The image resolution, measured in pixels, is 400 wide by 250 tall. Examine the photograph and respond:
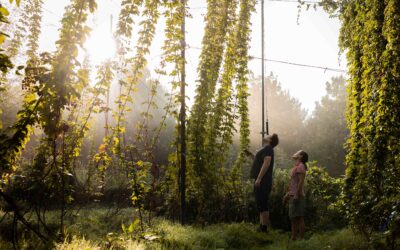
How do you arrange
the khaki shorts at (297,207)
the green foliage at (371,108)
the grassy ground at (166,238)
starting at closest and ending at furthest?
1. the grassy ground at (166,238)
2. the green foliage at (371,108)
3. the khaki shorts at (297,207)

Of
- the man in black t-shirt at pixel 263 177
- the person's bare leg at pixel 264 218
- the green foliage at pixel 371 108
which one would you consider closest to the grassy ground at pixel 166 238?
the person's bare leg at pixel 264 218

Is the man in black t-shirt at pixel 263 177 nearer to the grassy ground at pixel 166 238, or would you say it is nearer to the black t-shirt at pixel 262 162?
the black t-shirt at pixel 262 162

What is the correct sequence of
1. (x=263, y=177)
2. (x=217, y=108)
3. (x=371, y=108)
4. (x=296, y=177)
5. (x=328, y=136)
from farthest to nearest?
1. (x=328, y=136)
2. (x=217, y=108)
3. (x=263, y=177)
4. (x=296, y=177)
5. (x=371, y=108)

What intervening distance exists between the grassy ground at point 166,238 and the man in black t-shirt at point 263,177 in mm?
340

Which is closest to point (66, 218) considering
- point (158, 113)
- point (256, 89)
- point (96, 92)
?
point (96, 92)

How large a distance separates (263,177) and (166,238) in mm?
2466

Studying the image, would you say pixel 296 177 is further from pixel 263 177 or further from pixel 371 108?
pixel 371 108

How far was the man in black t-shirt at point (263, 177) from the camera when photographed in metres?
5.79

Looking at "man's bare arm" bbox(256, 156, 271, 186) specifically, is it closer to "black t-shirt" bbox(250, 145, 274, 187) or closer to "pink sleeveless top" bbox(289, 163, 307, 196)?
"black t-shirt" bbox(250, 145, 274, 187)

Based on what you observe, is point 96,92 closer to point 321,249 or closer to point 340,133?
point 321,249

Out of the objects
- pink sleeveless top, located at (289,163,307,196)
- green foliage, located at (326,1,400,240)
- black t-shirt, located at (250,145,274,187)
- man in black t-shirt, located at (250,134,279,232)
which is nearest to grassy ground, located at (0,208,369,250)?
man in black t-shirt, located at (250,134,279,232)

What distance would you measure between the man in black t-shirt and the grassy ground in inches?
13.4

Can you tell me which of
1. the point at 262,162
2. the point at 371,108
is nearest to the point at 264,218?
the point at 262,162

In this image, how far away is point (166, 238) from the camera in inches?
158
